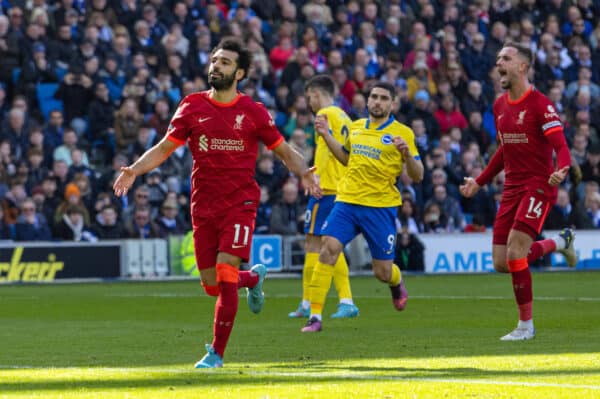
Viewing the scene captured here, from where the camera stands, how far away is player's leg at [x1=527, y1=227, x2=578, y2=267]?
13.9m

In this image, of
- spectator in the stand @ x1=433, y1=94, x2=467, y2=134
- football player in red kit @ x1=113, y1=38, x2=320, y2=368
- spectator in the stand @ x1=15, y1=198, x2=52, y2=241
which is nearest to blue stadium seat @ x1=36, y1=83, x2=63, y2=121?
spectator in the stand @ x1=15, y1=198, x2=52, y2=241

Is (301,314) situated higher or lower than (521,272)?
lower

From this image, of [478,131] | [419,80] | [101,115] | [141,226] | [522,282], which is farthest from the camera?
[478,131]

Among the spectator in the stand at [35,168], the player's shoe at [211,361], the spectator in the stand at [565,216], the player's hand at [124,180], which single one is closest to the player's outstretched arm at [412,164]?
the player's hand at [124,180]

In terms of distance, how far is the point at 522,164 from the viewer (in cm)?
1285

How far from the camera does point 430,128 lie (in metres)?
29.9

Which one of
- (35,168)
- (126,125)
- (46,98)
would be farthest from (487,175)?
(46,98)

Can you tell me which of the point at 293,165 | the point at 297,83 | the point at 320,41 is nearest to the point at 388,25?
the point at 320,41

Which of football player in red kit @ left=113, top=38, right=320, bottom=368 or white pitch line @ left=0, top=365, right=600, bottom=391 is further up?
football player in red kit @ left=113, top=38, right=320, bottom=368

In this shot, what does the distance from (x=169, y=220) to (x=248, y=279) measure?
1374 centimetres

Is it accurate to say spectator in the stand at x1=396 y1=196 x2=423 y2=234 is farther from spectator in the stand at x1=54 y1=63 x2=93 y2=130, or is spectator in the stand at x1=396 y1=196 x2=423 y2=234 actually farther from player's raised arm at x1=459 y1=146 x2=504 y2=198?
player's raised arm at x1=459 y1=146 x2=504 y2=198

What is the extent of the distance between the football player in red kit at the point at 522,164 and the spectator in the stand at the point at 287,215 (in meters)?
13.1

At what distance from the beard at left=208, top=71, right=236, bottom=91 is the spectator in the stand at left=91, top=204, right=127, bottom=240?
46.5ft

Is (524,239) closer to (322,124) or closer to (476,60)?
(322,124)
